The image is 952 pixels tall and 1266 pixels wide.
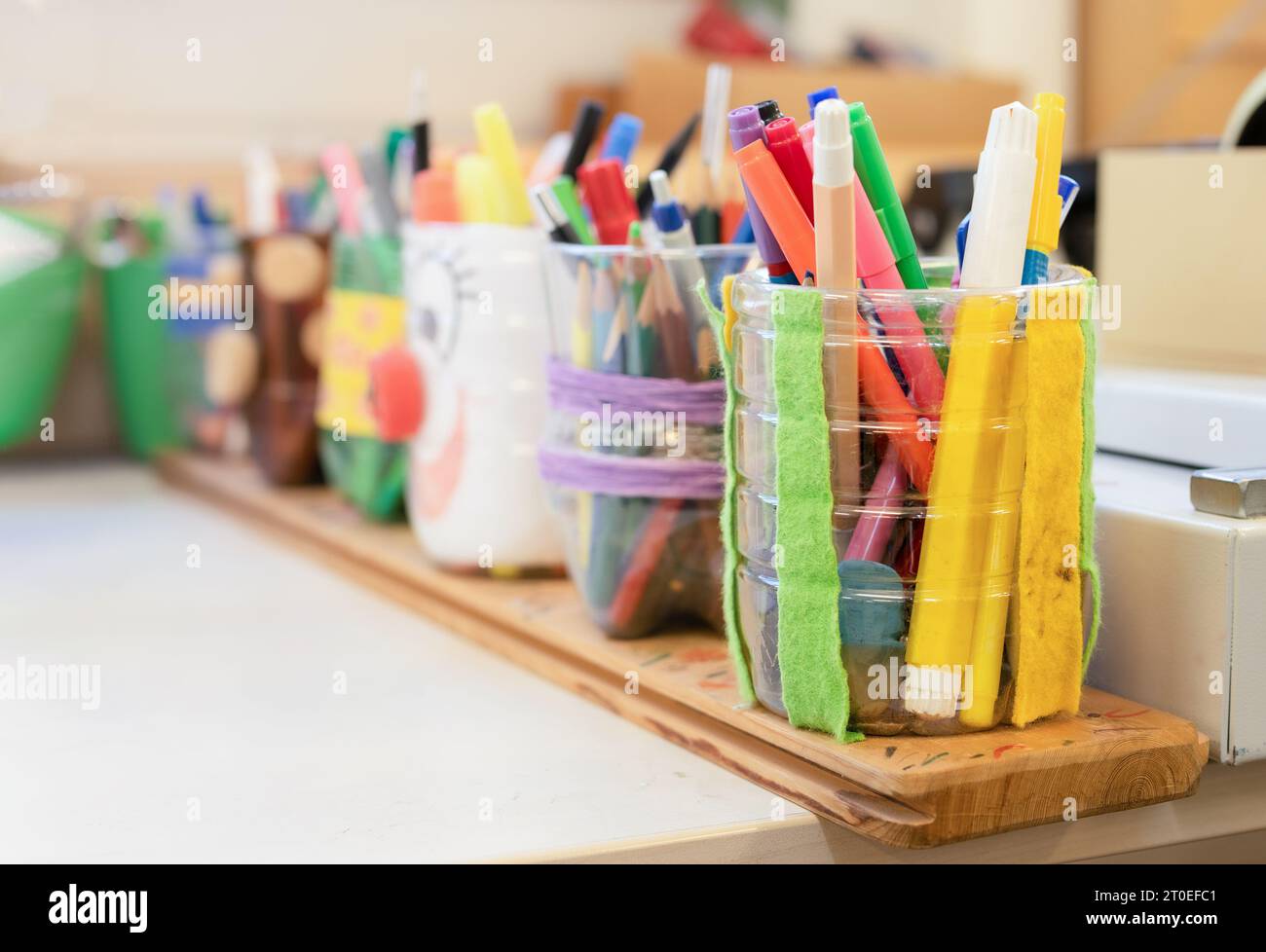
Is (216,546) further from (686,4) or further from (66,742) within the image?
(686,4)

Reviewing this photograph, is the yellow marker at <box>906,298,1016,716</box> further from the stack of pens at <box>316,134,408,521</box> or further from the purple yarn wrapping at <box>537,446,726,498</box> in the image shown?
the stack of pens at <box>316,134,408,521</box>

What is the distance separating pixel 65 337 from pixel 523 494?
54cm

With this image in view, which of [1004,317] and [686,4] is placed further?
[686,4]

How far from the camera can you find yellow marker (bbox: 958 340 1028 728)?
395mm

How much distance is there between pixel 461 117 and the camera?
1358 mm

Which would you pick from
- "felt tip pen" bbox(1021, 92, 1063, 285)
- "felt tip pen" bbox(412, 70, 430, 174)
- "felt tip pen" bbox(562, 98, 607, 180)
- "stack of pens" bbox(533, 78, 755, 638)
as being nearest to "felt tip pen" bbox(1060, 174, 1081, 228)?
"felt tip pen" bbox(1021, 92, 1063, 285)

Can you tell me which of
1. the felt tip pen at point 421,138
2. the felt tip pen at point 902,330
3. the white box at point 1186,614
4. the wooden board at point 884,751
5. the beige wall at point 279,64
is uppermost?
the beige wall at point 279,64

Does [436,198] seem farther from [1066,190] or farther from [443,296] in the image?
[1066,190]

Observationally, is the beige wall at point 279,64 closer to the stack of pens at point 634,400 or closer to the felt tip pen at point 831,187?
the stack of pens at point 634,400

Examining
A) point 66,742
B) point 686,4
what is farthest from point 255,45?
point 66,742

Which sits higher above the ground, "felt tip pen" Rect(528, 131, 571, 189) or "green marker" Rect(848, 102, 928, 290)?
"felt tip pen" Rect(528, 131, 571, 189)

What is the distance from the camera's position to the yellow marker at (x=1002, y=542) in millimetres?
395

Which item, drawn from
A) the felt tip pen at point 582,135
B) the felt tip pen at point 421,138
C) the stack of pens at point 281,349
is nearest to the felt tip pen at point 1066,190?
the felt tip pen at point 582,135

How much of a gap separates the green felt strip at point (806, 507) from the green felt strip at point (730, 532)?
0.11ft
